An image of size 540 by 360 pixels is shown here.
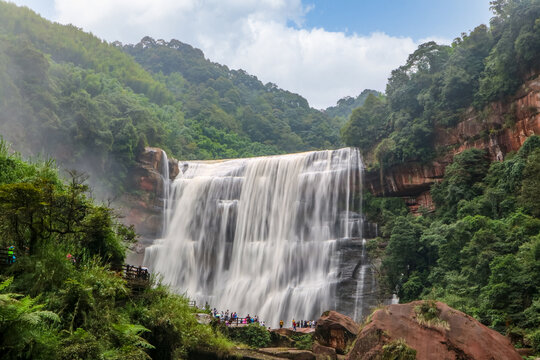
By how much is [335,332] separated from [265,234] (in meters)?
16.9

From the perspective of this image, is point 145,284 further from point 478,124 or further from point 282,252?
point 478,124

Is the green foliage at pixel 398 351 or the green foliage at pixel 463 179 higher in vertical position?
A: the green foliage at pixel 463 179

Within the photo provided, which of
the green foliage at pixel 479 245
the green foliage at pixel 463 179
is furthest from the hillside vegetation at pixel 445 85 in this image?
the green foliage at pixel 479 245

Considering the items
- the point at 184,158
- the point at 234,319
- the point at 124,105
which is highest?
the point at 124,105

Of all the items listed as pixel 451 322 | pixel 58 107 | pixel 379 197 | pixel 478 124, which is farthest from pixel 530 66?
pixel 58 107

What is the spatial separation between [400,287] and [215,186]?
17363mm

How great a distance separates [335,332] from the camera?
744 inches

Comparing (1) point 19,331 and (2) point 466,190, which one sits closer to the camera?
(1) point 19,331

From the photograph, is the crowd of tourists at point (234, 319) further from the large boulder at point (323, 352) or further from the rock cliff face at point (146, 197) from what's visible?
the rock cliff face at point (146, 197)

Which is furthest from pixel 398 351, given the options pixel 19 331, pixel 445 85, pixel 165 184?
pixel 165 184

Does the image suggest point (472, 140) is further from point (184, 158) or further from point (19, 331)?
point (184, 158)

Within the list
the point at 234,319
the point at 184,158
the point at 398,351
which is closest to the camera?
the point at 398,351

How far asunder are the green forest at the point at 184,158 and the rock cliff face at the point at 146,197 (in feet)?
3.80

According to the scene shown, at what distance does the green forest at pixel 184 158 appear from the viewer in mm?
12141
